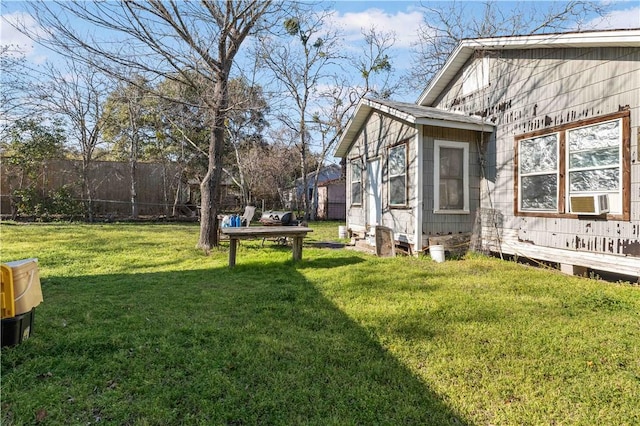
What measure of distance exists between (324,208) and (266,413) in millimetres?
20643

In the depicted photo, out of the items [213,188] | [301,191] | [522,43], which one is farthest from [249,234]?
[301,191]

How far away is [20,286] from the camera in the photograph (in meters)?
2.85

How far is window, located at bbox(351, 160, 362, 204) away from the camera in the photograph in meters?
10.6

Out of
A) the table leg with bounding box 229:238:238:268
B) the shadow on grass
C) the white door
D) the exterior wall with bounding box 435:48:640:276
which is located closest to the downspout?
→ the exterior wall with bounding box 435:48:640:276

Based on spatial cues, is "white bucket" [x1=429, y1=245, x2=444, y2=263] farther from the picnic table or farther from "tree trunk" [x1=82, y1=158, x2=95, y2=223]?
"tree trunk" [x1=82, y1=158, x2=95, y2=223]

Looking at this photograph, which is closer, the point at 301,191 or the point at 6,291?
the point at 6,291

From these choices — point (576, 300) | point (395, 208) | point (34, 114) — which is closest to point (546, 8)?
point (395, 208)

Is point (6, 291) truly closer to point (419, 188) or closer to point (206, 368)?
point (206, 368)

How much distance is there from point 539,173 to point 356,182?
17.4 feet

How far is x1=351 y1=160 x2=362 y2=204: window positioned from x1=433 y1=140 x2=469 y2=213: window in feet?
10.8

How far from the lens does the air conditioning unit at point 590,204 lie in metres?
5.21

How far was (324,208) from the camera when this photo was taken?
22766 mm

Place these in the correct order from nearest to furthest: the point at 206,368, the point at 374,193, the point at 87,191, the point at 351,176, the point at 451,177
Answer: the point at 206,368
the point at 451,177
the point at 374,193
the point at 351,176
the point at 87,191

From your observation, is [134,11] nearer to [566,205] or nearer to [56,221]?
[566,205]
